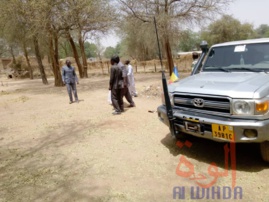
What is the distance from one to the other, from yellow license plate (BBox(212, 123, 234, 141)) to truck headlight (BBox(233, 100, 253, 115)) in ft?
0.79

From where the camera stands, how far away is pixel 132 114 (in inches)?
288

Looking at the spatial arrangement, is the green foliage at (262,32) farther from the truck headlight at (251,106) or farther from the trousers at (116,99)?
the truck headlight at (251,106)

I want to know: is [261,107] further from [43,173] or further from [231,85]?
[43,173]

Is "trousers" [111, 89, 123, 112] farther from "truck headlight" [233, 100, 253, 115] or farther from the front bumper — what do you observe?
"truck headlight" [233, 100, 253, 115]

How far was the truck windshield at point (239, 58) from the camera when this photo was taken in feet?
13.9

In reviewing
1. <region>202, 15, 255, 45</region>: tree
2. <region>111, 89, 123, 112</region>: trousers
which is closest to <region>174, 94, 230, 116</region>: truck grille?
<region>111, 89, 123, 112</region>: trousers

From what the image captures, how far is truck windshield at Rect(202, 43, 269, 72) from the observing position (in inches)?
167

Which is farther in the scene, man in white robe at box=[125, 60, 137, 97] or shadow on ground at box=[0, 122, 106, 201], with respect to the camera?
man in white robe at box=[125, 60, 137, 97]

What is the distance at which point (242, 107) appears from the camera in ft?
10.9

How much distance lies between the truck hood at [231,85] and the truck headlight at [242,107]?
0.08 meters

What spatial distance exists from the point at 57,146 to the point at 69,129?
4.11 feet

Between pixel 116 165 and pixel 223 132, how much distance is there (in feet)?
5.61

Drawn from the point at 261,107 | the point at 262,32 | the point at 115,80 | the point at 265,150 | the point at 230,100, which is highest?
the point at 262,32

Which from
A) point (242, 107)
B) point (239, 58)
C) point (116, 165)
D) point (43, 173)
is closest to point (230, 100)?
→ point (242, 107)
